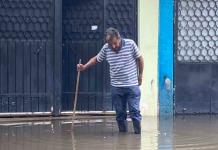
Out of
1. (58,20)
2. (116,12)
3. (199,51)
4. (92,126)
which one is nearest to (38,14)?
(58,20)

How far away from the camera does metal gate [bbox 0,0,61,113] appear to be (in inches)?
447

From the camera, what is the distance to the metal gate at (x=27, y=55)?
11359mm

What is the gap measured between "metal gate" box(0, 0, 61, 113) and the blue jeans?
2.22 metres

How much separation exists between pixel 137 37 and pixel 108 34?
8.51 feet

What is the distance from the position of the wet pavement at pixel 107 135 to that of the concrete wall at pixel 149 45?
47 centimetres

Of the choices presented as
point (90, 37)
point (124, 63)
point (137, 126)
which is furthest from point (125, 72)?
point (90, 37)

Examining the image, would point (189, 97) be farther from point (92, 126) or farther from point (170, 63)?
point (92, 126)

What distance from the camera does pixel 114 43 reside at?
30.6 ft

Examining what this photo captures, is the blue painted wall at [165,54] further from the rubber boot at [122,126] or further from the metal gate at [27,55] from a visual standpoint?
the rubber boot at [122,126]

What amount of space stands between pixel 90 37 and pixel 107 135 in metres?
Result: 2.69

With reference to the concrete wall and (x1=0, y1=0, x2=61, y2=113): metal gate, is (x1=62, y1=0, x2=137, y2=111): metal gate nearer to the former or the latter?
the concrete wall

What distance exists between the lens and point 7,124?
35.4 feet

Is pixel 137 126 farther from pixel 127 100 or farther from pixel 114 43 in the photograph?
pixel 114 43

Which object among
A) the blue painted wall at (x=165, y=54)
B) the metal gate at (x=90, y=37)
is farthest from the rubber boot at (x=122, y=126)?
the blue painted wall at (x=165, y=54)
